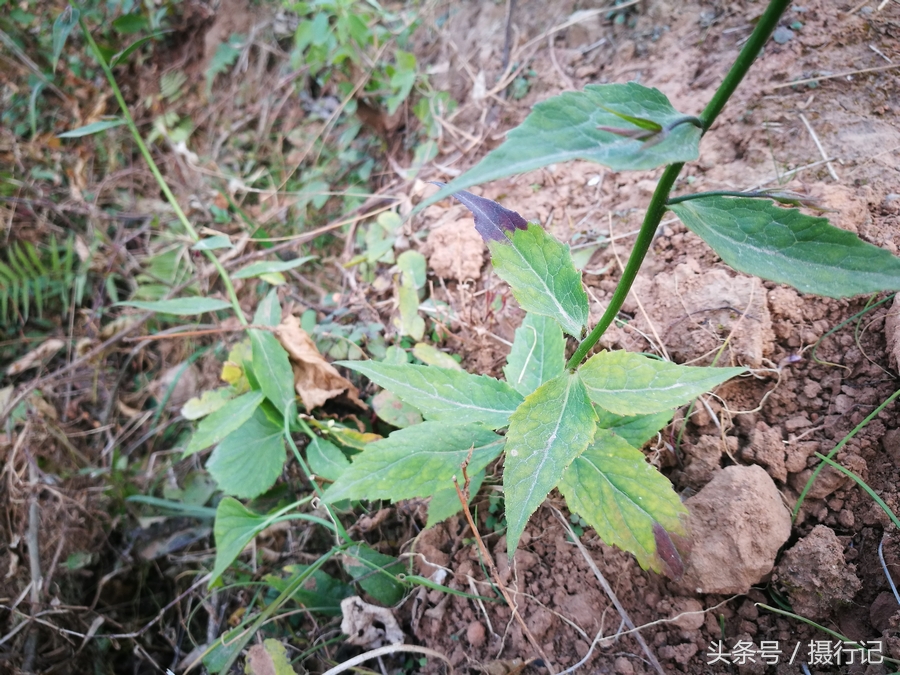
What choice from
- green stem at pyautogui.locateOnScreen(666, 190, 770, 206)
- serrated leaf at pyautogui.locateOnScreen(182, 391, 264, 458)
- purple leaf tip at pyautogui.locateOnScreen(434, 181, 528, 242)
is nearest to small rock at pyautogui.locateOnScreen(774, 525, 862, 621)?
green stem at pyautogui.locateOnScreen(666, 190, 770, 206)

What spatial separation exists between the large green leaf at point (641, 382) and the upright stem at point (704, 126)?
0.06 metres

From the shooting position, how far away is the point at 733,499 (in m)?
1.25

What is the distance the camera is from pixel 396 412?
177cm

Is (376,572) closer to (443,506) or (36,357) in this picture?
(443,506)

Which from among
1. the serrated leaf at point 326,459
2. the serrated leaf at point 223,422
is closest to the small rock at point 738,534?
the serrated leaf at point 326,459

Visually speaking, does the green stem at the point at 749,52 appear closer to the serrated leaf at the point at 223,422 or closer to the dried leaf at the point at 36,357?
the serrated leaf at the point at 223,422

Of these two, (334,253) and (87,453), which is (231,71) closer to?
(334,253)

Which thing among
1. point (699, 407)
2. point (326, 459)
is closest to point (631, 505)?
point (699, 407)

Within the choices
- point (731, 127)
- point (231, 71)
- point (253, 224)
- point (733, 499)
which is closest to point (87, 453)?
point (253, 224)

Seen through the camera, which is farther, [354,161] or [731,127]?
[354,161]

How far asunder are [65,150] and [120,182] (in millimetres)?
546

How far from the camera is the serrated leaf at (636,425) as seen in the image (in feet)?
4.25

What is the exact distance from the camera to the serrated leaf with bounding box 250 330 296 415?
184cm

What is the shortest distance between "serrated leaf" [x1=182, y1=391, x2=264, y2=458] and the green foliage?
1.76m
